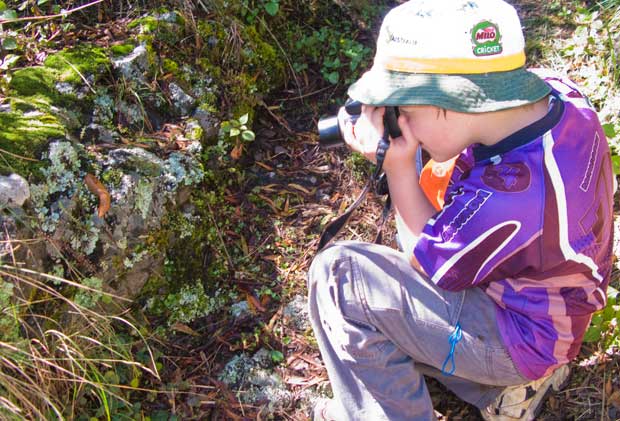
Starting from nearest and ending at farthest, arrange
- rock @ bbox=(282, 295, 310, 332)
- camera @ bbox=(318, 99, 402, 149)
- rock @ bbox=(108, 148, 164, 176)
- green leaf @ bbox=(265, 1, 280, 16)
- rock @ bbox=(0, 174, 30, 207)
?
1. camera @ bbox=(318, 99, 402, 149)
2. rock @ bbox=(0, 174, 30, 207)
3. rock @ bbox=(108, 148, 164, 176)
4. rock @ bbox=(282, 295, 310, 332)
5. green leaf @ bbox=(265, 1, 280, 16)

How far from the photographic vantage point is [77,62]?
266 cm

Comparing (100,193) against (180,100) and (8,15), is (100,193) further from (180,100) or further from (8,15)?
(8,15)

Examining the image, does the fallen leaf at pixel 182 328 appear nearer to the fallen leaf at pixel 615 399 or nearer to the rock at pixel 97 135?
the rock at pixel 97 135

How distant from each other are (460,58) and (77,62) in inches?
66.4

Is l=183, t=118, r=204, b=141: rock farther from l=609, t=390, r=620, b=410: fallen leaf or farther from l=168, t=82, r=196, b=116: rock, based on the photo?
l=609, t=390, r=620, b=410: fallen leaf

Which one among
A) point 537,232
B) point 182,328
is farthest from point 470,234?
point 182,328

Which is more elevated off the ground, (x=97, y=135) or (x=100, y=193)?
(x=97, y=135)

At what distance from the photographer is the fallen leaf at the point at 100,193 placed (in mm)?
2404

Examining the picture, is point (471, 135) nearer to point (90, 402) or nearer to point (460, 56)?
point (460, 56)

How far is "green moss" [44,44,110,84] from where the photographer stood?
8.54 ft

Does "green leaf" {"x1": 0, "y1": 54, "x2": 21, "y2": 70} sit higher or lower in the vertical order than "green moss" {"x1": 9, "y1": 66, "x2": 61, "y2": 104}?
higher

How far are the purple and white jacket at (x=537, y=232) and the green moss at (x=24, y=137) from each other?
1455mm

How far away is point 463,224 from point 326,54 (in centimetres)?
197

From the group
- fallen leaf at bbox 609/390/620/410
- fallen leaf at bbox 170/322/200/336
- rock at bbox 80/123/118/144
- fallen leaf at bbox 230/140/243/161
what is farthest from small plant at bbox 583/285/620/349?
rock at bbox 80/123/118/144
